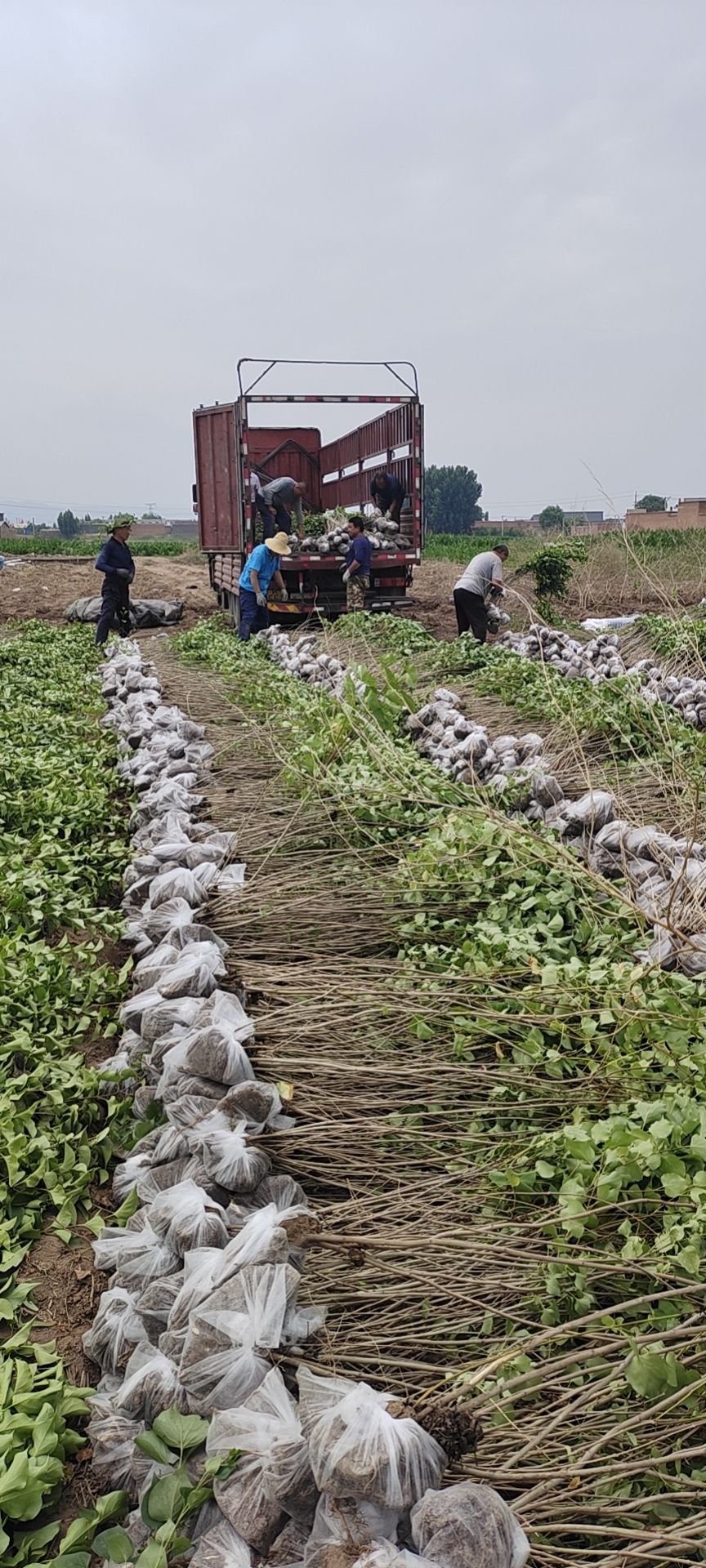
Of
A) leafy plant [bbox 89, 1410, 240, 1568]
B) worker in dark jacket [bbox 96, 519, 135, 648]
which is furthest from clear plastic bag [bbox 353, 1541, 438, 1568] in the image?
worker in dark jacket [bbox 96, 519, 135, 648]

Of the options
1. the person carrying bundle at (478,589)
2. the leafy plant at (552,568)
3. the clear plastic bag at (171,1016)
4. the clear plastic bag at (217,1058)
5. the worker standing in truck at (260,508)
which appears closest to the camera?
the clear plastic bag at (217,1058)

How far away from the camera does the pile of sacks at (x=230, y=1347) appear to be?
181 cm

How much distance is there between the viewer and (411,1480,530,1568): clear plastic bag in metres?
1.70

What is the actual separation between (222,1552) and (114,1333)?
70 centimetres

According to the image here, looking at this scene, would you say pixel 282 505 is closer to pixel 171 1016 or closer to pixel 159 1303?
pixel 171 1016

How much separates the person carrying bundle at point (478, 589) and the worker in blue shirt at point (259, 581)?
2051mm

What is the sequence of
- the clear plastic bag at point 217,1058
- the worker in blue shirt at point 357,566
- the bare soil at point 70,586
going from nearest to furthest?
the clear plastic bag at point 217,1058, the worker in blue shirt at point 357,566, the bare soil at point 70,586

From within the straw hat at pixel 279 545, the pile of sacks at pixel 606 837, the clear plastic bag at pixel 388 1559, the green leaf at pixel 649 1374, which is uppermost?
the straw hat at pixel 279 545

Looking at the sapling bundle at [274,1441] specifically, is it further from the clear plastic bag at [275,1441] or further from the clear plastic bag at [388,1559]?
the clear plastic bag at [388,1559]

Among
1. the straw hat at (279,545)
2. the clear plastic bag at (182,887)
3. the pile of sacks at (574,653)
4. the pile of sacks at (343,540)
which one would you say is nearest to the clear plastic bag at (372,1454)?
the clear plastic bag at (182,887)

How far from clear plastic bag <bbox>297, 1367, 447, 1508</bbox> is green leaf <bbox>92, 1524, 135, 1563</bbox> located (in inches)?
17.7

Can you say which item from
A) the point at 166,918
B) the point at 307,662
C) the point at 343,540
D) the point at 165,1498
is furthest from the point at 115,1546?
the point at 343,540

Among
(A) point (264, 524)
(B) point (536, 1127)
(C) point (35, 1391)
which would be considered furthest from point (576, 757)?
(A) point (264, 524)

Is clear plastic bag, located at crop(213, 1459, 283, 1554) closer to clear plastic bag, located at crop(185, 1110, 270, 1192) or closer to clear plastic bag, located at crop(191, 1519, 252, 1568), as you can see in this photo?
clear plastic bag, located at crop(191, 1519, 252, 1568)
